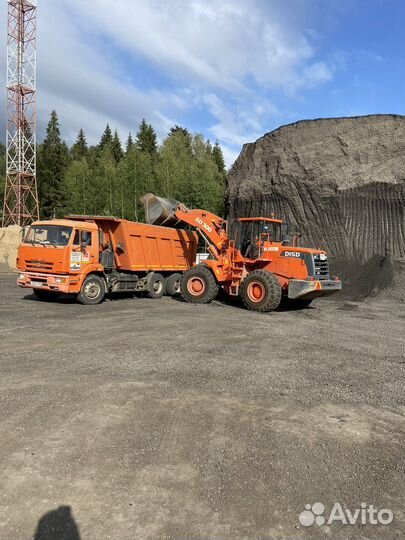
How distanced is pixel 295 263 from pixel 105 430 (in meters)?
9.39

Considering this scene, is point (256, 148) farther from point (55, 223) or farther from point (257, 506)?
point (257, 506)

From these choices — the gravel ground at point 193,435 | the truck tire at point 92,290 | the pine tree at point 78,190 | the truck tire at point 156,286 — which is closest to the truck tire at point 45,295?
the truck tire at point 92,290

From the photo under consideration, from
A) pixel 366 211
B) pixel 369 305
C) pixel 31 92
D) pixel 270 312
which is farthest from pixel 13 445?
Answer: pixel 31 92

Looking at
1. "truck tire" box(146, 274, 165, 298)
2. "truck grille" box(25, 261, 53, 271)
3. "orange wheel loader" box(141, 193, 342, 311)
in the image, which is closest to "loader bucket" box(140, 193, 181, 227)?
"orange wheel loader" box(141, 193, 342, 311)

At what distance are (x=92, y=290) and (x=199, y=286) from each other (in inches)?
127

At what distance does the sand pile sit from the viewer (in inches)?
1052

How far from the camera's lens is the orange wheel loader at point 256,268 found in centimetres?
1236

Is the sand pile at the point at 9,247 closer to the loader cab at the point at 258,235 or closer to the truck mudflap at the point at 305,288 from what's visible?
the loader cab at the point at 258,235

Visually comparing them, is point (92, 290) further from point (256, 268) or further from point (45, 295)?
point (256, 268)

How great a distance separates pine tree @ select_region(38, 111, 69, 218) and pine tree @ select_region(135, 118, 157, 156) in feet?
31.6

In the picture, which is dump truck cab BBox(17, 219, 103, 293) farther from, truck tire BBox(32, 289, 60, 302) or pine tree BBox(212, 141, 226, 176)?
pine tree BBox(212, 141, 226, 176)

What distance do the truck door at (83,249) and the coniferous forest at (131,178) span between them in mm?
8614

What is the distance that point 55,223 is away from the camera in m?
12.6

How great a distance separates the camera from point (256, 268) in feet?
44.3
